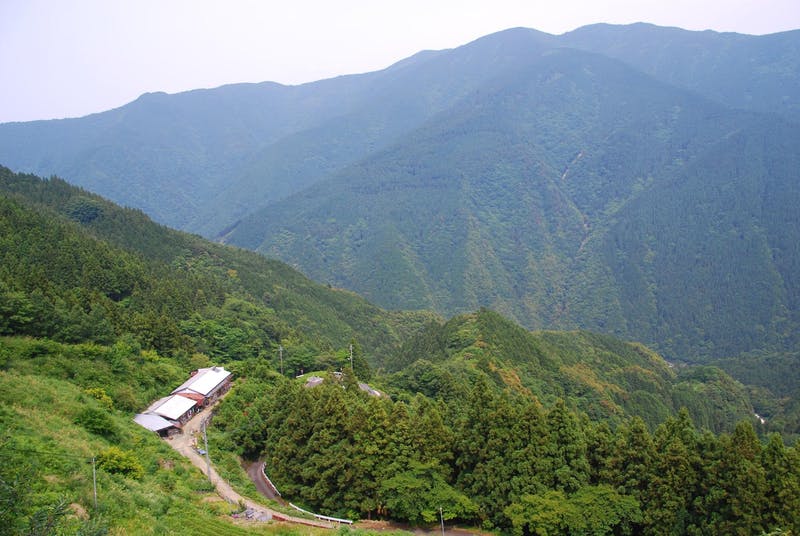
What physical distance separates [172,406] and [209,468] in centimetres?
1058

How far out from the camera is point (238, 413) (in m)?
43.6

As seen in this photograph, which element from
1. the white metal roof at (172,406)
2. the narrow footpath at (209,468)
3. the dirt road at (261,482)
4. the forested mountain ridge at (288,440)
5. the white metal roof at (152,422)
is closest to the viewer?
the forested mountain ridge at (288,440)

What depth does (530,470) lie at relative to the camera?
32469mm

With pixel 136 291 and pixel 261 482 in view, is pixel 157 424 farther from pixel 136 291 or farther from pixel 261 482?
pixel 136 291

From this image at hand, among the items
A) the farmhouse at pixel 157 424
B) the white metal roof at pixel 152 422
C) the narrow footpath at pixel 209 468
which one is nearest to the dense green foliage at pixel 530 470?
the narrow footpath at pixel 209 468

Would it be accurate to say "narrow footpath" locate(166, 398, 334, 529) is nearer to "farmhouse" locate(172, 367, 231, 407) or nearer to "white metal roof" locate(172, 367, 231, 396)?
"farmhouse" locate(172, 367, 231, 407)

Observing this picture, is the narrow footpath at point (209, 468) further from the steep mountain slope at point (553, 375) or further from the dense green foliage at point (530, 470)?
the steep mountain slope at point (553, 375)

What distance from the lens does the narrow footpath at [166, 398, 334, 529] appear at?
30828 mm

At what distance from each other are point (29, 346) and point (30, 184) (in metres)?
75.5

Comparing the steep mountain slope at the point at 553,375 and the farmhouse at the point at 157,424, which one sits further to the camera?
the steep mountain slope at the point at 553,375

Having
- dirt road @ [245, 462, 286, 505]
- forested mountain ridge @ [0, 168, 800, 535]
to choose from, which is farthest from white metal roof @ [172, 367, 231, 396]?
dirt road @ [245, 462, 286, 505]

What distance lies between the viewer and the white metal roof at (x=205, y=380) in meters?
46.7

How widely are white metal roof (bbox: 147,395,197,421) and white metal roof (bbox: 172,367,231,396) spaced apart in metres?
1.71

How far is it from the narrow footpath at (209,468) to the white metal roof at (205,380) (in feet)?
5.82
